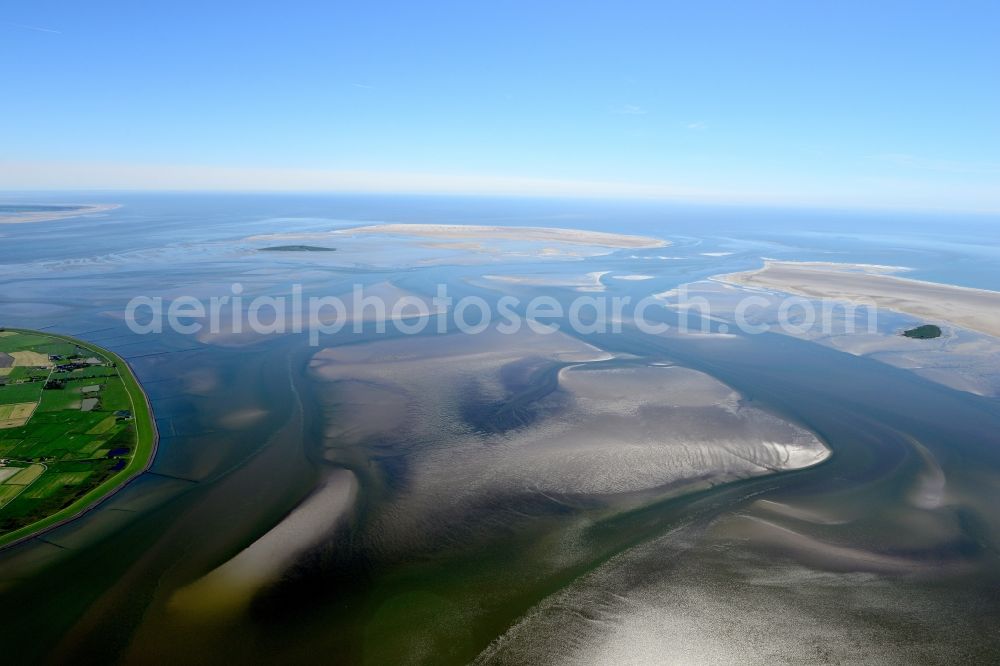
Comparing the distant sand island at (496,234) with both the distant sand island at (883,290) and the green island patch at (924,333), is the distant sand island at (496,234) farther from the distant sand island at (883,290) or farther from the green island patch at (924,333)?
the green island patch at (924,333)

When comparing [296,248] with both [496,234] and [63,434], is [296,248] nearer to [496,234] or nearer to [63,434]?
[496,234]

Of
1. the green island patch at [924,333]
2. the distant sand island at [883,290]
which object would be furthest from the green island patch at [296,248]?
the green island patch at [924,333]

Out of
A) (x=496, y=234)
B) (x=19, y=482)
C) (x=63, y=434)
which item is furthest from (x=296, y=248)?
(x=19, y=482)

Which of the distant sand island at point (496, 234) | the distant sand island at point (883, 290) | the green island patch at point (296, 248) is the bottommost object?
the distant sand island at point (883, 290)

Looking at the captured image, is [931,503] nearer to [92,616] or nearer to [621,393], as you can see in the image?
[621,393]

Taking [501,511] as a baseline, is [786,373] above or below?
above

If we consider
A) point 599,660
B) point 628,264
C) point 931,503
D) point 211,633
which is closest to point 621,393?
point 931,503

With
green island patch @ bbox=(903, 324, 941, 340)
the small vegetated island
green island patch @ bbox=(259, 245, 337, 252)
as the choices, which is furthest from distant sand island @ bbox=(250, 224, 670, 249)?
the small vegetated island
